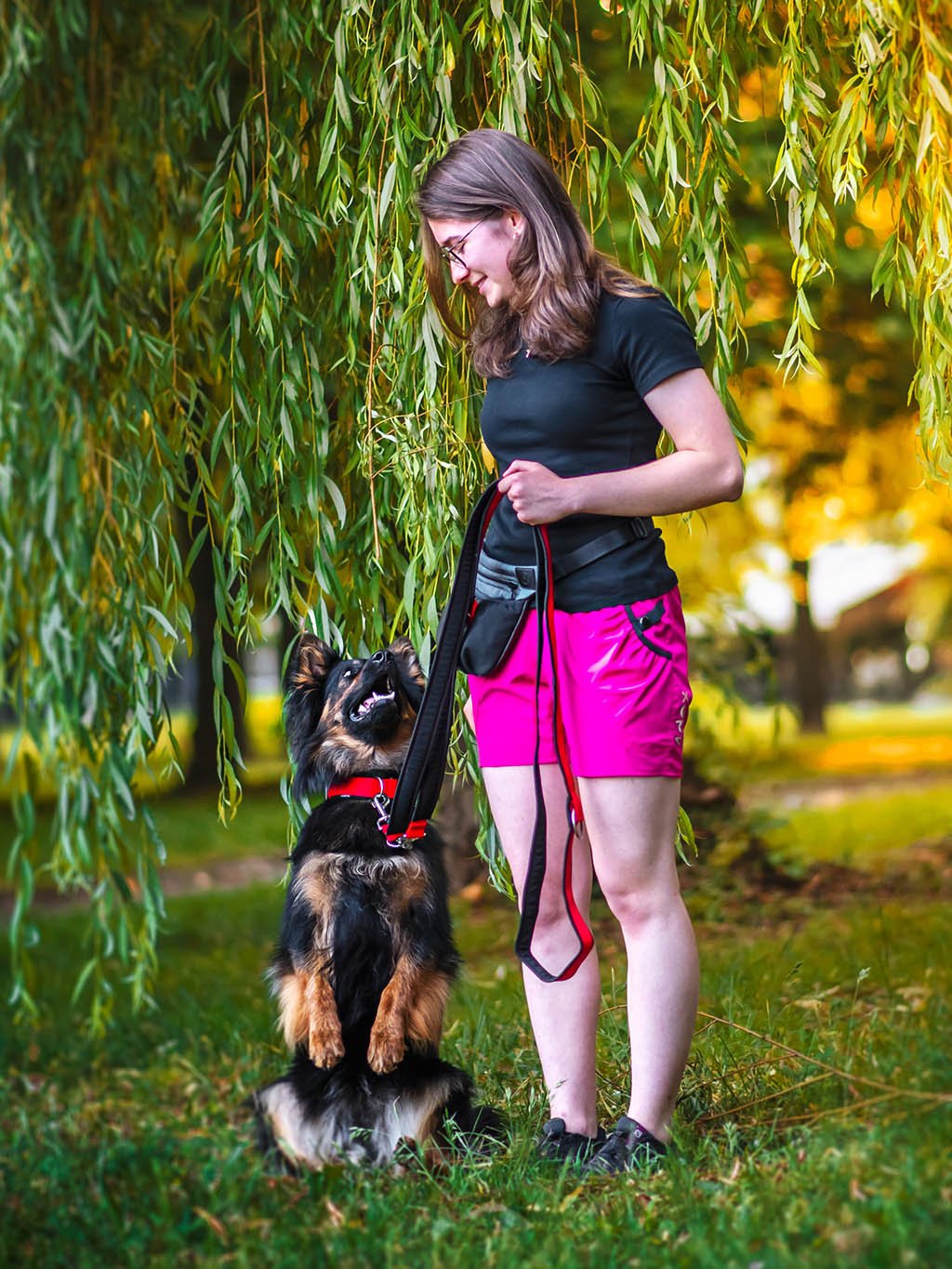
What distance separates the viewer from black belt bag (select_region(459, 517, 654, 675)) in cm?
293

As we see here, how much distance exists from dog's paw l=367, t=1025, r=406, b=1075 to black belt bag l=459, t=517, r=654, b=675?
0.83 m

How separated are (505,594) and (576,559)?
0.19 metres

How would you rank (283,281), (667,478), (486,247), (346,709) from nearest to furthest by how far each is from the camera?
(667,478), (486,247), (346,709), (283,281)

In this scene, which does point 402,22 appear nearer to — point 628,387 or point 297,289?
point 297,289

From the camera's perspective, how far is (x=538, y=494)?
2795 mm

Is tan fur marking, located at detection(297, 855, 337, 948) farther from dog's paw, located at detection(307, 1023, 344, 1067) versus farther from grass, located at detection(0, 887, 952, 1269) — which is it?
grass, located at detection(0, 887, 952, 1269)

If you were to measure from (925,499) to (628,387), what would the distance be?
10208mm

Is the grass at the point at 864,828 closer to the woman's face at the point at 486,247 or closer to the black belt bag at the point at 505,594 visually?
the black belt bag at the point at 505,594

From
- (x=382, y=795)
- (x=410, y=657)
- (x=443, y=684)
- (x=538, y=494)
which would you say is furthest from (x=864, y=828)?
(x=538, y=494)

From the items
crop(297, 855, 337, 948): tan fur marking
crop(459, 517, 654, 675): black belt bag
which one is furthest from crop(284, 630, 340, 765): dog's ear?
crop(459, 517, 654, 675): black belt bag

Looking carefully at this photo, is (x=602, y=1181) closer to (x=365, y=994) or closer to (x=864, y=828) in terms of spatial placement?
(x=365, y=994)

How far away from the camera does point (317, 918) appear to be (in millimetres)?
3242

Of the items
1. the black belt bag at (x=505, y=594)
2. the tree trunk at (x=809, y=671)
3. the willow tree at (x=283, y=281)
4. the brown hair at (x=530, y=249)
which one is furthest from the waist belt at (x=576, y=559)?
the tree trunk at (x=809, y=671)

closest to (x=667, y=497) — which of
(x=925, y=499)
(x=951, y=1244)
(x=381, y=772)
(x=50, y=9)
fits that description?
(x=381, y=772)
